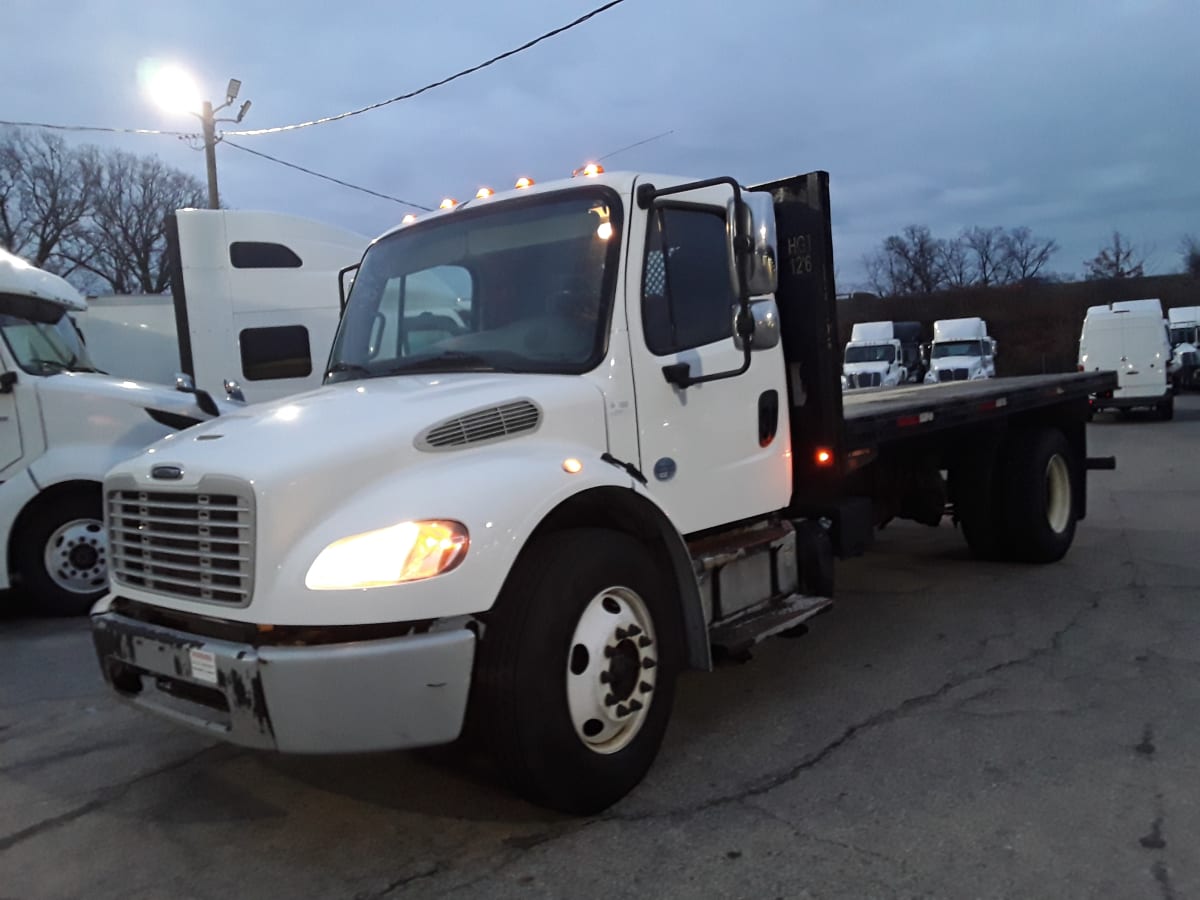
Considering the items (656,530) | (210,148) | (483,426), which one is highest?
(210,148)

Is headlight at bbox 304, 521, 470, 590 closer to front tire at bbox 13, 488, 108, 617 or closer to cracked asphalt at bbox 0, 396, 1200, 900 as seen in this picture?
cracked asphalt at bbox 0, 396, 1200, 900

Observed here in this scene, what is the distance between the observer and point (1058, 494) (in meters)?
7.87

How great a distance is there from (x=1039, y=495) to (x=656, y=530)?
4572 millimetres

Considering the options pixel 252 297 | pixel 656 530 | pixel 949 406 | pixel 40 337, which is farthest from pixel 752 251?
pixel 252 297

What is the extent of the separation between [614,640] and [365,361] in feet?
6.27

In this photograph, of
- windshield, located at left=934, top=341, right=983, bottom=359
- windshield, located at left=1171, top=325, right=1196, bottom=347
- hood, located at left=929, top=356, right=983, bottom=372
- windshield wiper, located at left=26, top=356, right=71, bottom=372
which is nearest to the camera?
windshield wiper, located at left=26, top=356, right=71, bottom=372

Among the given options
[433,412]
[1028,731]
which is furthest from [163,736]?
[1028,731]

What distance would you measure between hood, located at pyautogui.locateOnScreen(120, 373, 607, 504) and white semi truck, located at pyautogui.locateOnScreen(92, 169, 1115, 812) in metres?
0.01

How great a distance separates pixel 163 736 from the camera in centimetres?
467

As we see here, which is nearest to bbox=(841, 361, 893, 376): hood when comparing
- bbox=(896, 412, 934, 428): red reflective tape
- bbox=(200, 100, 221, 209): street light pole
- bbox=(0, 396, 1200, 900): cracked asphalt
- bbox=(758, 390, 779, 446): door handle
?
bbox=(200, 100, 221, 209): street light pole

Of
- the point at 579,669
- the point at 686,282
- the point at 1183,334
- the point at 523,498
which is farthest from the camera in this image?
the point at 1183,334

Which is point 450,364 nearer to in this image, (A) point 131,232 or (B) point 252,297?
(B) point 252,297

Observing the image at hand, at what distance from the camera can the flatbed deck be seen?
5508 millimetres

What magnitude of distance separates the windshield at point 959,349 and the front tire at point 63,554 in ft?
86.8
